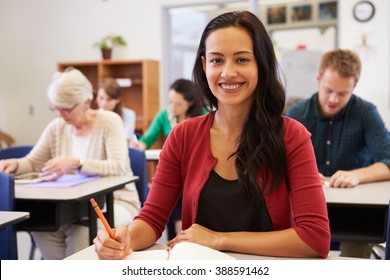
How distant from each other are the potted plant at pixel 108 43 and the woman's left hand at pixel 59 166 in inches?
155

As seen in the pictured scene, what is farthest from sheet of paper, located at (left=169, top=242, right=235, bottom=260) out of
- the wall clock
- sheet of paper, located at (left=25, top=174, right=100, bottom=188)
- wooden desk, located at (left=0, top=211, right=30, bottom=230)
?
the wall clock

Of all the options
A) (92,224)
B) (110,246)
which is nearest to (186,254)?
(110,246)

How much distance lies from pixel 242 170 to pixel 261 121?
129mm

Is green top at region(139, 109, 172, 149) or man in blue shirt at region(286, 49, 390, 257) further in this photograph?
green top at region(139, 109, 172, 149)

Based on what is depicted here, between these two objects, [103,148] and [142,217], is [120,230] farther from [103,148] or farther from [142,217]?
[103,148]

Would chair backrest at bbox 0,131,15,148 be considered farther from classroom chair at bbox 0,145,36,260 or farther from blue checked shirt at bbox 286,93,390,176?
blue checked shirt at bbox 286,93,390,176

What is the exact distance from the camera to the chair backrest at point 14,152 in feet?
8.71

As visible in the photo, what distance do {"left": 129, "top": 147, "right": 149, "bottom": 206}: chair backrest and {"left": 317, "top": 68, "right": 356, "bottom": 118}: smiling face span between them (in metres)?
0.96

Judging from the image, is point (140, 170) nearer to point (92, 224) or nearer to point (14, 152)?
point (92, 224)

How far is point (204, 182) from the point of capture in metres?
1.22

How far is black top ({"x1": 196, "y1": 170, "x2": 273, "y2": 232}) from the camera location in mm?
1184

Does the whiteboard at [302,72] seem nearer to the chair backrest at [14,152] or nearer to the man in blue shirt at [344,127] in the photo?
the man in blue shirt at [344,127]

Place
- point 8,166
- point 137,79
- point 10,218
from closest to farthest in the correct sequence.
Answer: point 10,218, point 8,166, point 137,79

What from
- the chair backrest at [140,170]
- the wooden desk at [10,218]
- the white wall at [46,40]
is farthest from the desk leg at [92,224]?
the white wall at [46,40]
